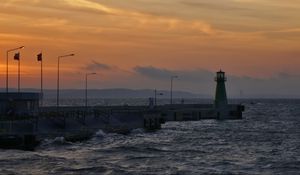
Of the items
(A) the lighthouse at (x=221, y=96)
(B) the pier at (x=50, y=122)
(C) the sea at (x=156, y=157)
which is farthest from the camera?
(A) the lighthouse at (x=221, y=96)

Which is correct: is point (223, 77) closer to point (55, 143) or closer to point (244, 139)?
point (244, 139)

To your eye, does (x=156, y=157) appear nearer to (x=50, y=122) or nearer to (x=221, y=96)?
(x=50, y=122)

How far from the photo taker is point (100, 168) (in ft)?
165

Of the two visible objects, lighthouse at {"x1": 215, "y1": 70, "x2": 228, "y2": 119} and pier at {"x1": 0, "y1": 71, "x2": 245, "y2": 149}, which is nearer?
pier at {"x1": 0, "y1": 71, "x2": 245, "y2": 149}

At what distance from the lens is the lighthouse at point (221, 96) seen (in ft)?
477

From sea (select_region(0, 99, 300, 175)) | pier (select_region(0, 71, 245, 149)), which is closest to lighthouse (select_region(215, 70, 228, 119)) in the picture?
pier (select_region(0, 71, 245, 149))

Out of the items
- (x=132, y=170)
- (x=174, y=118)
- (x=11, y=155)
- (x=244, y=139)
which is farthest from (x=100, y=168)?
(x=174, y=118)

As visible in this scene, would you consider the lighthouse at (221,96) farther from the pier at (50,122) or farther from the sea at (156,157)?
the sea at (156,157)

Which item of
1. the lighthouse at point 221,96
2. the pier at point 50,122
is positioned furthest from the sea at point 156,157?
→ the lighthouse at point 221,96

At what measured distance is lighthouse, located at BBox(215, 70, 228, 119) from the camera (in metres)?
145

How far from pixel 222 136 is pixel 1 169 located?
47.7 meters

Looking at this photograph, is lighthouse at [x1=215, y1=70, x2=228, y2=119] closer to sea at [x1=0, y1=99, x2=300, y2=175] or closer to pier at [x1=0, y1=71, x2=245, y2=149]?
pier at [x1=0, y1=71, x2=245, y2=149]

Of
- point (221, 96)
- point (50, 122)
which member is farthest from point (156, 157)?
point (221, 96)

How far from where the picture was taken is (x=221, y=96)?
148 m
